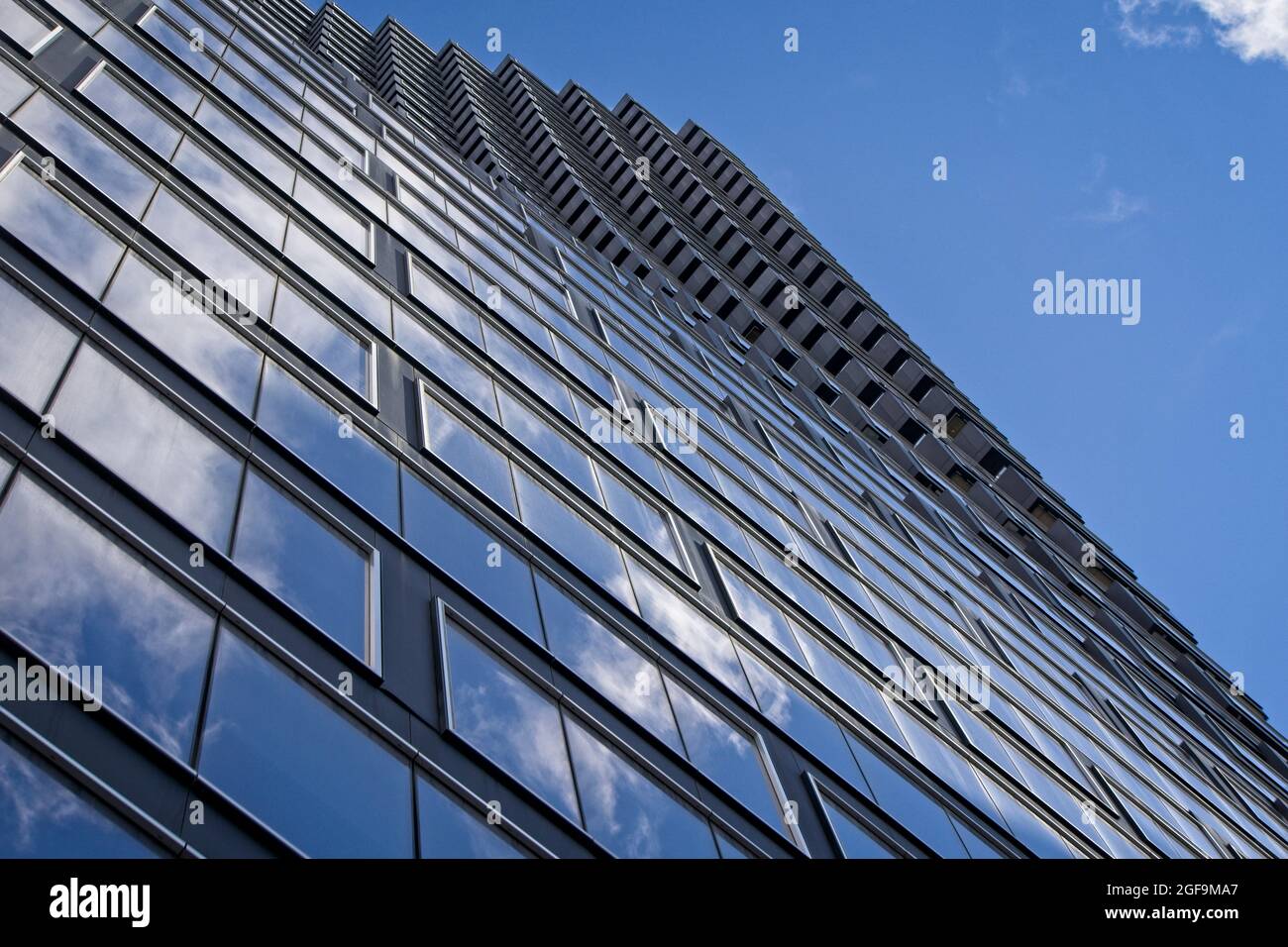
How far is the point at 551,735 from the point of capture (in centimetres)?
1146

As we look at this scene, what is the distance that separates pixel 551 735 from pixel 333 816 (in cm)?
338

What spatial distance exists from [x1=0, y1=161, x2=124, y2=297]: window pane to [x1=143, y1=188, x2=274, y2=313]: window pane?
1.33m

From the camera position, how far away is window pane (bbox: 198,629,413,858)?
7992mm

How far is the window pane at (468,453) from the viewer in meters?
15.1

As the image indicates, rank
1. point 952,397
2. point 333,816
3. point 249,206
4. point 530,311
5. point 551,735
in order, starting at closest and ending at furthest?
point 333,816, point 551,735, point 249,206, point 530,311, point 952,397

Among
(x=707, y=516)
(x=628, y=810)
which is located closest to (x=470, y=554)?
(x=628, y=810)

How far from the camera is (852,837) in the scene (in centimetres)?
1428

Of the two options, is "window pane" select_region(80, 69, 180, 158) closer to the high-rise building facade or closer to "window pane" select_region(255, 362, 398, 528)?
the high-rise building facade

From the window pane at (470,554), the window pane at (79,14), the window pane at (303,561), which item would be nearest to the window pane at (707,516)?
the window pane at (470,554)

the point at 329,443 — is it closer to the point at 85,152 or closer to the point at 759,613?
the point at 85,152

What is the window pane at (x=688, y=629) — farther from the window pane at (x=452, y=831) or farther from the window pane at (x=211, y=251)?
the window pane at (x=211, y=251)

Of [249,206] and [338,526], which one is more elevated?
[249,206]
